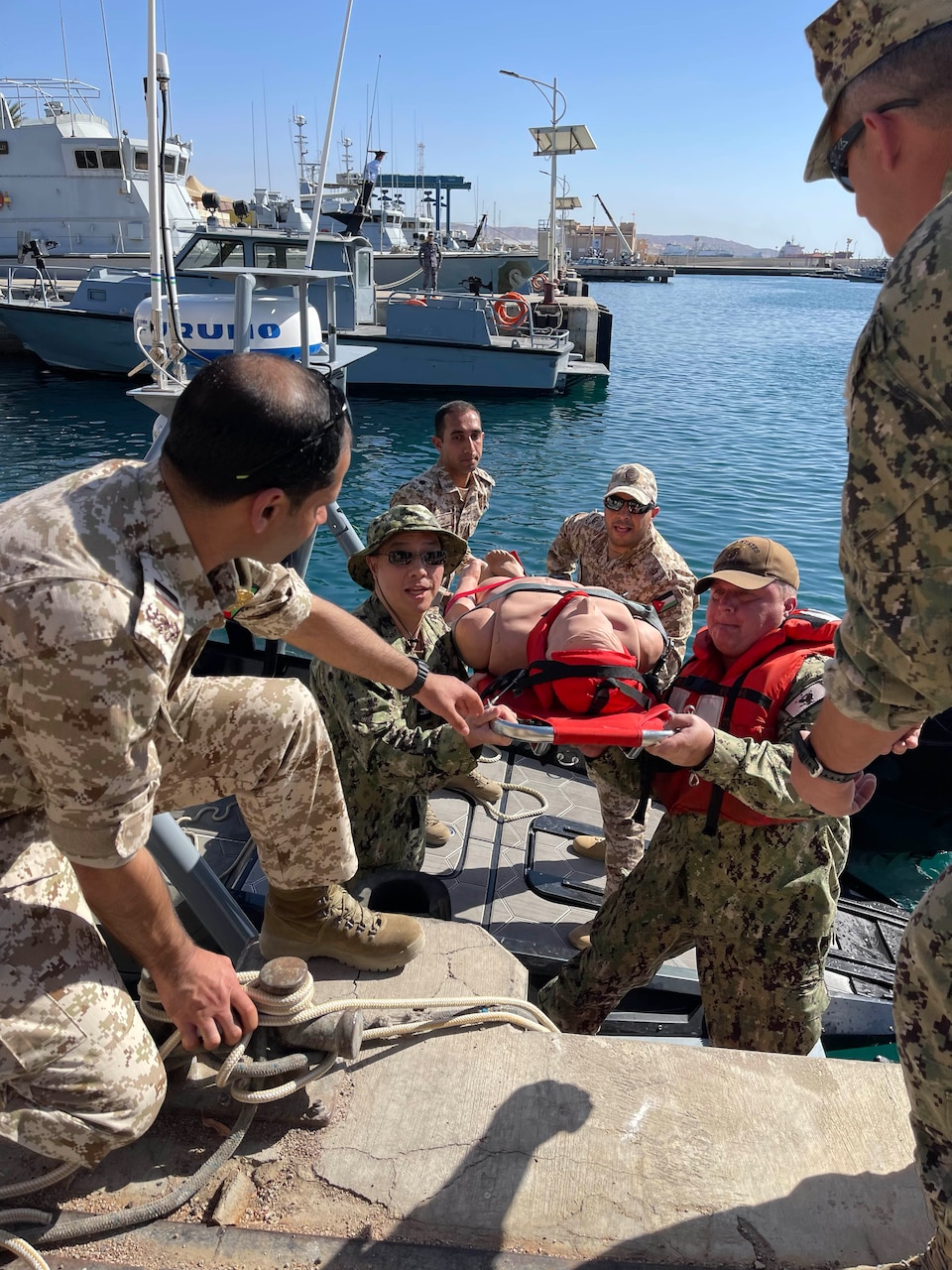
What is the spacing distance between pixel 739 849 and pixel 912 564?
72.4 inches

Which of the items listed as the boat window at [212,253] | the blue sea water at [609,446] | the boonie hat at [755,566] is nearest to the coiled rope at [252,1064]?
the boonie hat at [755,566]

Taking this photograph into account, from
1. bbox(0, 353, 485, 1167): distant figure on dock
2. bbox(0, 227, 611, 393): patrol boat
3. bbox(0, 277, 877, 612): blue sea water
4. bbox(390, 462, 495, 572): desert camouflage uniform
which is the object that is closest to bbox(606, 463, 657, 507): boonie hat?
bbox(390, 462, 495, 572): desert camouflage uniform

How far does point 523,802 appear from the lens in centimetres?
486

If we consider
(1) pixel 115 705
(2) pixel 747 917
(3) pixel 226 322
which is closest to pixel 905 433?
(1) pixel 115 705

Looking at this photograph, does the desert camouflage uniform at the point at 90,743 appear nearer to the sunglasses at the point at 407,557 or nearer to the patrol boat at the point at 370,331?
the sunglasses at the point at 407,557

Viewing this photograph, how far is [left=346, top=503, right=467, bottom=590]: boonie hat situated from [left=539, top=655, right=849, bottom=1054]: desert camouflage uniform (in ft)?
4.66

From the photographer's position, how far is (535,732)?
8.93 ft

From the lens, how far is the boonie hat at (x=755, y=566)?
115 inches

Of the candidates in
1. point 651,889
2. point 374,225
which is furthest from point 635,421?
point 651,889

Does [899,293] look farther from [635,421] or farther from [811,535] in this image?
[635,421]

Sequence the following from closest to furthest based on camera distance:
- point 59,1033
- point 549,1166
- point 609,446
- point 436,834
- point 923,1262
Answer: point 923,1262 < point 59,1033 < point 549,1166 < point 436,834 < point 609,446

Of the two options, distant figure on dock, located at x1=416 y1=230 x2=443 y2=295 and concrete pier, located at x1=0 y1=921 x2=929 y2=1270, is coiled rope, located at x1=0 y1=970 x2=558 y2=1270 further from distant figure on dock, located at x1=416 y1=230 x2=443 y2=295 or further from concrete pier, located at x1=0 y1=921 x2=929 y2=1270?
distant figure on dock, located at x1=416 y1=230 x2=443 y2=295

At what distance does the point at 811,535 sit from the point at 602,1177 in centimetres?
1336

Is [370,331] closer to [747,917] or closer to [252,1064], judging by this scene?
[747,917]
